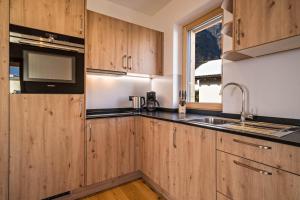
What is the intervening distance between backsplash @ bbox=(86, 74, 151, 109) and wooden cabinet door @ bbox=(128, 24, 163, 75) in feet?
1.22

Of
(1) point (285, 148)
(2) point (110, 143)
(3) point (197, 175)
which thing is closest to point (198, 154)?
(3) point (197, 175)

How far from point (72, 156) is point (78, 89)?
72 cm

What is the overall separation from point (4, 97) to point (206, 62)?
224 cm

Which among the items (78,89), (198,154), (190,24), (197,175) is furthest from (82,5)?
(197,175)

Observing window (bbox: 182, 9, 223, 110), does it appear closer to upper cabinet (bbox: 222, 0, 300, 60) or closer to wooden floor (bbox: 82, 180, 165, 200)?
upper cabinet (bbox: 222, 0, 300, 60)

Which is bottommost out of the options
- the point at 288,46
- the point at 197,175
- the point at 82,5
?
the point at 197,175

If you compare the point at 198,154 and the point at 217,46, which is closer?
the point at 198,154

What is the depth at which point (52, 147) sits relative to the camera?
1577 millimetres

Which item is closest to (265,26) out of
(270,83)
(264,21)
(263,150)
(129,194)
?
(264,21)

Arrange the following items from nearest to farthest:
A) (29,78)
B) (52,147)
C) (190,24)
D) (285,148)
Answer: (285,148) → (29,78) → (52,147) → (190,24)

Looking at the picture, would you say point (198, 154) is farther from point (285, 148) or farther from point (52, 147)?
point (52, 147)

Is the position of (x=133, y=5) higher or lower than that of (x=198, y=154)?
higher

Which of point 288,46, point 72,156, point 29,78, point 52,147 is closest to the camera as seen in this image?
point 288,46

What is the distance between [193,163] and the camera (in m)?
1.39
